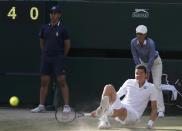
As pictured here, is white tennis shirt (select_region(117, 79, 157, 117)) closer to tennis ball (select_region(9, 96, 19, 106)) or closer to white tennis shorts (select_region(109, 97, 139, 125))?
white tennis shorts (select_region(109, 97, 139, 125))

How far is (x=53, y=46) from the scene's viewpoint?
35.6ft

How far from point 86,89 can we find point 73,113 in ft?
6.88

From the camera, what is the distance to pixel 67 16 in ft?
36.9

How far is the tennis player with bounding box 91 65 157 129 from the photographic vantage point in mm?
8672

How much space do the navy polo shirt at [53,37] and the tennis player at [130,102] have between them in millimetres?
2158

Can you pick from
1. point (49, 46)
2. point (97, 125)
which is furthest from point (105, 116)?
point (49, 46)

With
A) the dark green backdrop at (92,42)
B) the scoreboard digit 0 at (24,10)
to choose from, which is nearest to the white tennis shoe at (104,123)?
the dark green backdrop at (92,42)

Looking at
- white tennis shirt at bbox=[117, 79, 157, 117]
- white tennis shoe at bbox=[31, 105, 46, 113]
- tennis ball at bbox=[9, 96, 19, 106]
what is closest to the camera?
white tennis shirt at bbox=[117, 79, 157, 117]

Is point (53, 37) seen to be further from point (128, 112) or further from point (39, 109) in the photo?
point (128, 112)

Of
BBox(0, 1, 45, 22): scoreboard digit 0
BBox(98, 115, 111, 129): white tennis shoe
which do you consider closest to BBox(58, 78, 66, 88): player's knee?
BBox(0, 1, 45, 22): scoreboard digit 0

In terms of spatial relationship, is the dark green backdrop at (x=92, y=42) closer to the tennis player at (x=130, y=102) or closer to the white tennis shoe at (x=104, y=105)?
the tennis player at (x=130, y=102)

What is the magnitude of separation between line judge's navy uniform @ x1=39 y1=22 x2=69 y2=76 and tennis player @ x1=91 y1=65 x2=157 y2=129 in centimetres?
211

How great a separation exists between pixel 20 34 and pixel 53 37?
847mm

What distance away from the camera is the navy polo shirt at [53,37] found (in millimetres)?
10844
